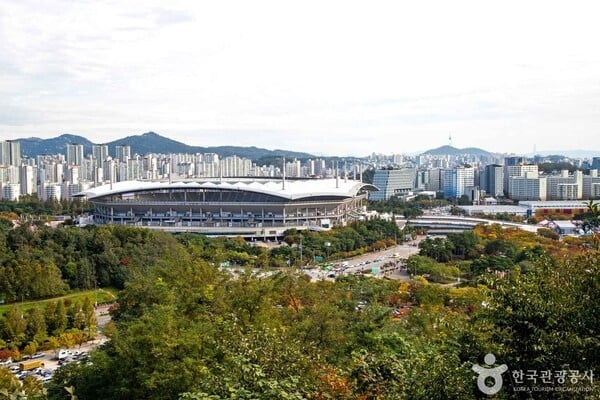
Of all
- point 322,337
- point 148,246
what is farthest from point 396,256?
point 322,337

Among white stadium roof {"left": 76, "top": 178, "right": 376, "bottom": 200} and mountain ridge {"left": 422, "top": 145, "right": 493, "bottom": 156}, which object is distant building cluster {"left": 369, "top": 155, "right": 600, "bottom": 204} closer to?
white stadium roof {"left": 76, "top": 178, "right": 376, "bottom": 200}

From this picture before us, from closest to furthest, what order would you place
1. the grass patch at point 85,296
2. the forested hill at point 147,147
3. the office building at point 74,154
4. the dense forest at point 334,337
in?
the dense forest at point 334,337
the grass patch at point 85,296
the office building at point 74,154
the forested hill at point 147,147

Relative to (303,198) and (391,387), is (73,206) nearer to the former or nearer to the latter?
(303,198)

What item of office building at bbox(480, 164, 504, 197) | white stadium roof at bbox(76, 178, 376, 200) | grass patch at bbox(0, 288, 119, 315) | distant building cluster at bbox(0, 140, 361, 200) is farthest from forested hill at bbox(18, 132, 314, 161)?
grass patch at bbox(0, 288, 119, 315)

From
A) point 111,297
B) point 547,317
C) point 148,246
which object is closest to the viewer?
point 547,317

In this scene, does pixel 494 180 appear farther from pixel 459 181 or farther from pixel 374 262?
pixel 374 262

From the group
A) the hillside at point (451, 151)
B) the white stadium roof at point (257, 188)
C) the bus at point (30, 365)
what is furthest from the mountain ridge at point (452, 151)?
the bus at point (30, 365)

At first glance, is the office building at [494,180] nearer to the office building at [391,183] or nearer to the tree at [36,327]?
the office building at [391,183]
